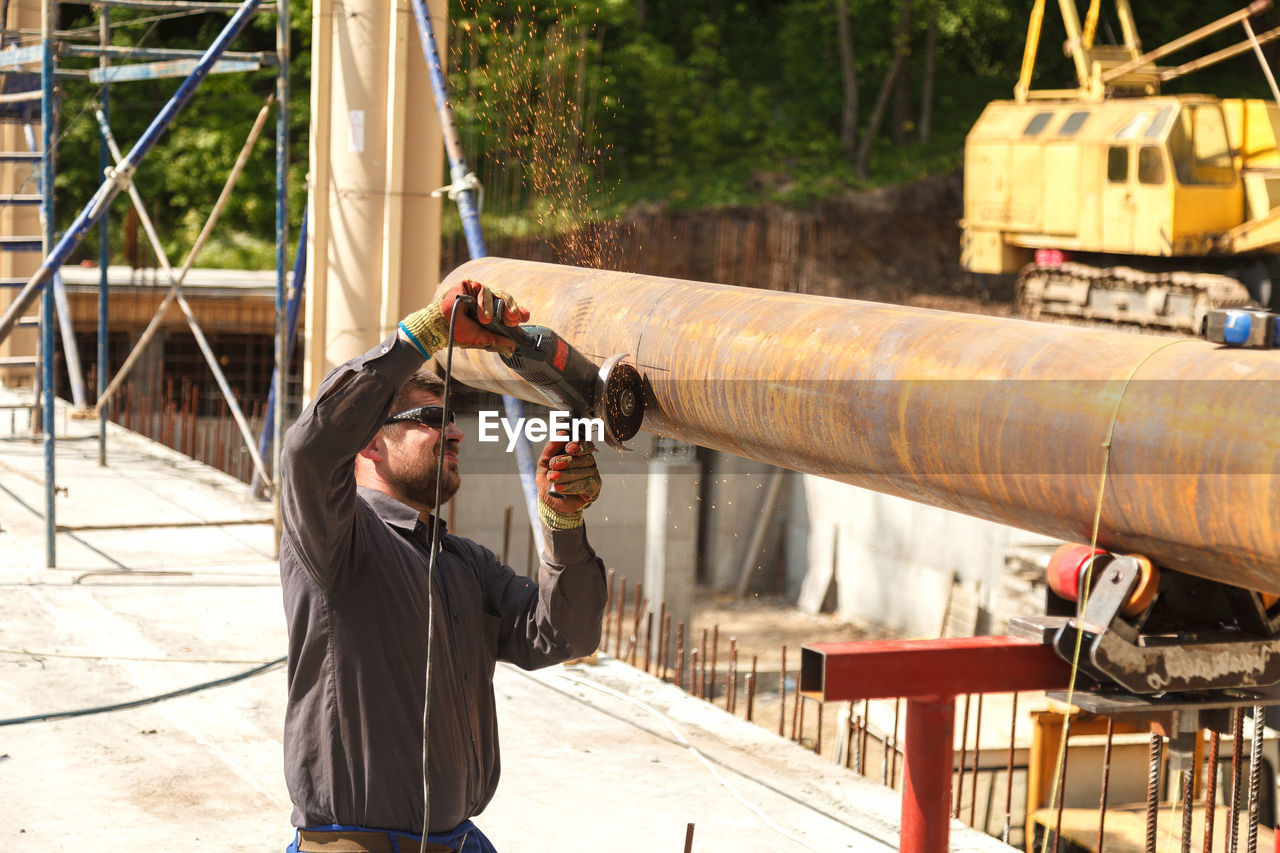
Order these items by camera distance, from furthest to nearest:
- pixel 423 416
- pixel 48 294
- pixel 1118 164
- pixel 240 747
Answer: pixel 1118 164 → pixel 48 294 → pixel 240 747 → pixel 423 416

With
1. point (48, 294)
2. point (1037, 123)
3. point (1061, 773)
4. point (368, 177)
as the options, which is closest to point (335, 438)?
point (1061, 773)

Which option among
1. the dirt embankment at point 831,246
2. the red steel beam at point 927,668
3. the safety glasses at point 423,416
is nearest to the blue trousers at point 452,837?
the safety glasses at point 423,416

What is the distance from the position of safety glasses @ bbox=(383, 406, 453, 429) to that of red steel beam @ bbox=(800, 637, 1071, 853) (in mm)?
1059

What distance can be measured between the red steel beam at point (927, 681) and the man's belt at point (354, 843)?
921 mm

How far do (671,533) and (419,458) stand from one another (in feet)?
35.9

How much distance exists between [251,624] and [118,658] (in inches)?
26.1

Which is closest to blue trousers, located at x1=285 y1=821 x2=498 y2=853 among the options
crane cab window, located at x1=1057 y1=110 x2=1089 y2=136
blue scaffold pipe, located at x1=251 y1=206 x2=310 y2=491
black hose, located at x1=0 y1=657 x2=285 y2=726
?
black hose, located at x1=0 y1=657 x2=285 y2=726

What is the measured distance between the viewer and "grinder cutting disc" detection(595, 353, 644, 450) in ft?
8.08

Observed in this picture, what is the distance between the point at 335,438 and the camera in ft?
7.30

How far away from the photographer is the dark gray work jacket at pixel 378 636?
226 cm

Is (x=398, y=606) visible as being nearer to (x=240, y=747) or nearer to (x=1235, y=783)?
(x=1235, y=783)

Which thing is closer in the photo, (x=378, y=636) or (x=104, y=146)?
(x=378, y=636)

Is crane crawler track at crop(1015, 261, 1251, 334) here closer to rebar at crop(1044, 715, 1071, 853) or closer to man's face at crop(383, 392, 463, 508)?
rebar at crop(1044, 715, 1071, 853)

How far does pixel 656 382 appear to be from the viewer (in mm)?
2500
